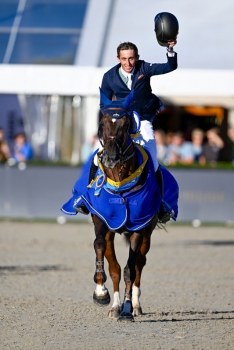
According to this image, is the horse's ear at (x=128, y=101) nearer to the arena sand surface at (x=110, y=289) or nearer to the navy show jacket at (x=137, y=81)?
the navy show jacket at (x=137, y=81)

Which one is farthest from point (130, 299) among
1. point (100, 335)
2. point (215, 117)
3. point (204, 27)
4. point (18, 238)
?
point (215, 117)

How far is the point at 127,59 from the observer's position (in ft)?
25.8

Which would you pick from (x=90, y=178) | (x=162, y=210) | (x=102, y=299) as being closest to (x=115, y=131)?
(x=90, y=178)

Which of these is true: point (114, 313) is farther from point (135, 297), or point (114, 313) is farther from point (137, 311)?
point (135, 297)

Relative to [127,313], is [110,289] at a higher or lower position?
lower

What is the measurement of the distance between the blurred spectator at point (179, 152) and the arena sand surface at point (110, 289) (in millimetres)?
2809

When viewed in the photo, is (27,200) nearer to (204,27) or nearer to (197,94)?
(197,94)

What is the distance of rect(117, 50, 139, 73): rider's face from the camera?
7836 millimetres

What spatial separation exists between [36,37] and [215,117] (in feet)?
21.5

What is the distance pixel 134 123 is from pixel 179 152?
40.7 ft

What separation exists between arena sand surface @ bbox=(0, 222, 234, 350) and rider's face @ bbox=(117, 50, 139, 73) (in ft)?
8.20

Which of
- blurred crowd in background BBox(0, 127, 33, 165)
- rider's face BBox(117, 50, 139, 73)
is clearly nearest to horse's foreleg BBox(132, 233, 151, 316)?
rider's face BBox(117, 50, 139, 73)

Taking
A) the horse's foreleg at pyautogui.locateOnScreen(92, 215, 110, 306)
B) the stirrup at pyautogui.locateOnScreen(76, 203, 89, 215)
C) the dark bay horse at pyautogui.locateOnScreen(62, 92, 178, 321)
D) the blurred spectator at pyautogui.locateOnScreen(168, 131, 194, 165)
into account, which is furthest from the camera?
the blurred spectator at pyautogui.locateOnScreen(168, 131, 194, 165)

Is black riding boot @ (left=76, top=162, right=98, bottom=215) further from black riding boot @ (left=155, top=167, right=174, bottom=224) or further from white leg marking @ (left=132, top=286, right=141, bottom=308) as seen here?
white leg marking @ (left=132, top=286, right=141, bottom=308)
